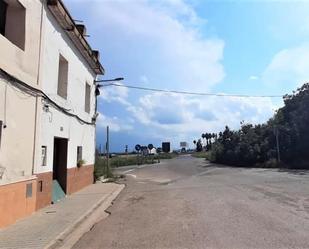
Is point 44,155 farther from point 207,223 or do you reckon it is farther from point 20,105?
point 207,223

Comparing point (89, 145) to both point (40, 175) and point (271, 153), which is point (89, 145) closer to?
point (40, 175)

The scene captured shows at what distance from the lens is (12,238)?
971cm

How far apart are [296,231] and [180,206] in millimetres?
5909

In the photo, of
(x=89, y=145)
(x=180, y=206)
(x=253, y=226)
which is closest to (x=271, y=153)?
(x=89, y=145)

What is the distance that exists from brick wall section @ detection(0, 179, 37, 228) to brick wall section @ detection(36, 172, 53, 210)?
0.81 metres

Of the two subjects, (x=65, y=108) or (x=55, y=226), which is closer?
(x=55, y=226)

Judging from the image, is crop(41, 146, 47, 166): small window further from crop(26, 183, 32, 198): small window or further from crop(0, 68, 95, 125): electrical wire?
crop(26, 183, 32, 198): small window

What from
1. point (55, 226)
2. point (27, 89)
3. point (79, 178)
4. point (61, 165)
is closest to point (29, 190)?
point (55, 226)

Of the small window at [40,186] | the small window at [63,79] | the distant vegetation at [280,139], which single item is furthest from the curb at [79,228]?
the distant vegetation at [280,139]

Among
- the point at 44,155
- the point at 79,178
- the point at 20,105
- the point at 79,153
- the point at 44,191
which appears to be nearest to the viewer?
the point at 20,105

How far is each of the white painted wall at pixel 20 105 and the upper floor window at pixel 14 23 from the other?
16 centimetres

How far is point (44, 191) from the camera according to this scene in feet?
49.0

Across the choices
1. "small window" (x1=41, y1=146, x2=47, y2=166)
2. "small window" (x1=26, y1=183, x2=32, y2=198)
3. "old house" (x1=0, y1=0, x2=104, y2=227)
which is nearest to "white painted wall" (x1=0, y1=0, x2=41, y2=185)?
"old house" (x1=0, y1=0, x2=104, y2=227)

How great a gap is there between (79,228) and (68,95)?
8217mm
